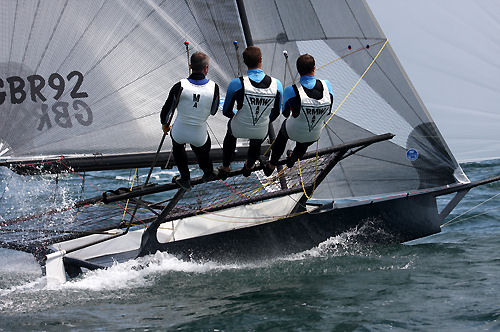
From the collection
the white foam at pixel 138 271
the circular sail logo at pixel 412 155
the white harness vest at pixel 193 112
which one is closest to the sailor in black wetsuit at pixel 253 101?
the white harness vest at pixel 193 112

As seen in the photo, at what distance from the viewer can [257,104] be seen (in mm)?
5328

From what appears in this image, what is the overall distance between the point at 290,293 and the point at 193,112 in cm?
160

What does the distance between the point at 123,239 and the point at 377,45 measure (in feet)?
10.9

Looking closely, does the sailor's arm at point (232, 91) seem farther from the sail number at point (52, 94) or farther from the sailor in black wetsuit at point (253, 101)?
the sail number at point (52, 94)

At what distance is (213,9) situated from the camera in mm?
6891

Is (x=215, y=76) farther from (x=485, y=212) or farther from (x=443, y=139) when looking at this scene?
(x=485, y=212)

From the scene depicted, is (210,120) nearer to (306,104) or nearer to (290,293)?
(306,104)

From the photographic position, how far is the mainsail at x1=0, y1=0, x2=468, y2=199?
21.2 ft

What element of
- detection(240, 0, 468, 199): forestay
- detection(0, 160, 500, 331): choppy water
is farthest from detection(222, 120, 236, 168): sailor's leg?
detection(240, 0, 468, 199): forestay

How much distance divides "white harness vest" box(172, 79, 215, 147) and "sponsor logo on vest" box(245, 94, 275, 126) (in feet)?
1.01

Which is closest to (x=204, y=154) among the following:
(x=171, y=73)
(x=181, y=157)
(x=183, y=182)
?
(x=181, y=157)

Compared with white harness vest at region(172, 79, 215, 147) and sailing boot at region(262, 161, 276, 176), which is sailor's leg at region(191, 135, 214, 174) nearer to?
white harness vest at region(172, 79, 215, 147)

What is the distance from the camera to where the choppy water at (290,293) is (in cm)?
457

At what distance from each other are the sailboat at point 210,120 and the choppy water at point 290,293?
0.32 metres
